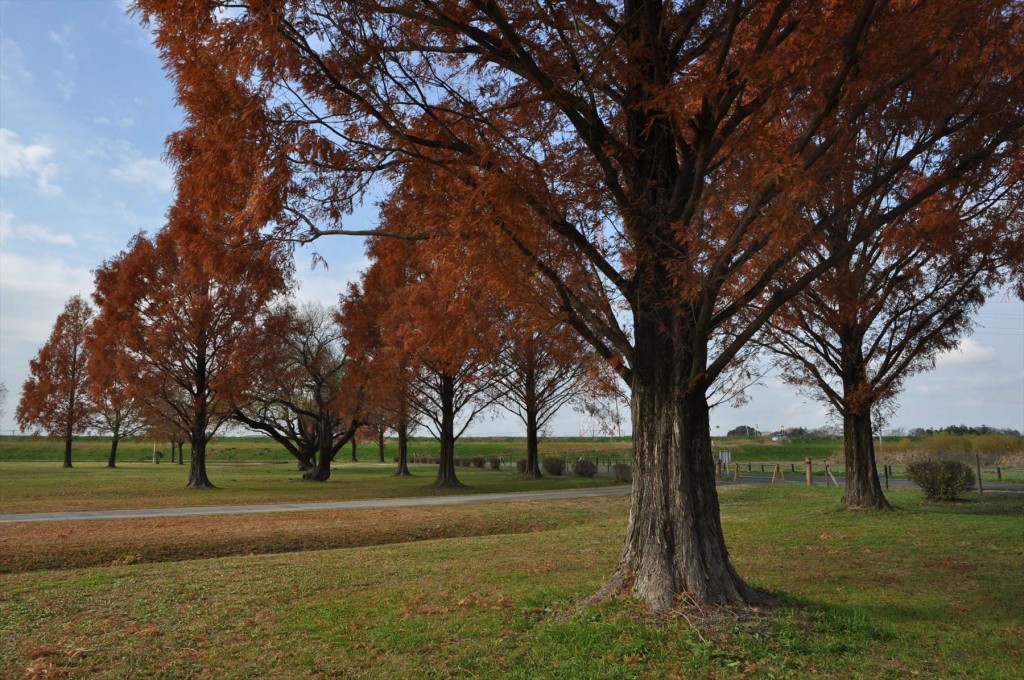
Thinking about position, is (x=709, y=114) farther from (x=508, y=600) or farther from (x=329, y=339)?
(x=329, y=339)

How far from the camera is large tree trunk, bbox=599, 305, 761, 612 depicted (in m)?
6.21

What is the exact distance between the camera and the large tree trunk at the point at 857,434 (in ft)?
50.5

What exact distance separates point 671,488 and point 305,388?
30.0 m

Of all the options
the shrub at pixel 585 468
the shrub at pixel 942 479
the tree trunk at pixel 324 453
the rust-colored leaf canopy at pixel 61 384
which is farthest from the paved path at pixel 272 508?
the rust-colored leaf canopy at pixel 61 384

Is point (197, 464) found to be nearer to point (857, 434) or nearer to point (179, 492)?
point (179, 492)

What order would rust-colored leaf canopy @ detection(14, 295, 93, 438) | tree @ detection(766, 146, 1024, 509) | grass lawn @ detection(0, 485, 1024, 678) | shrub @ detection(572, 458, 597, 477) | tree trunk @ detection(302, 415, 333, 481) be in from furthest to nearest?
rust-colored leaf canopy @ detection(14, 295, 93, 438) < shrub @ detection(572, 458, 597, 477) < tree trunk @ detection(302, 415, 333, 481) < tree @ detection(766, 146, 1024, 509) < grass lawn @ detection(0, 485, 1024, 678)

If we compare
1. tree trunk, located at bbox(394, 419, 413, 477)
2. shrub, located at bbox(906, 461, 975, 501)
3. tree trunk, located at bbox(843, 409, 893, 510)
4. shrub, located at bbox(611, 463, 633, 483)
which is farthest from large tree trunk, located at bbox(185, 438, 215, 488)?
shrub, located at bbox(906, 461, 975, 501)

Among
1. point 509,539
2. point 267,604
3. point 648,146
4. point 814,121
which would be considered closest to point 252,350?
point 509,539

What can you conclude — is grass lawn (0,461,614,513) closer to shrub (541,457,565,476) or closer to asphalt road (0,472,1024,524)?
asphalt road (0,472,1024,524)

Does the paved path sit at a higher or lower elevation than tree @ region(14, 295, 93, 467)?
lower

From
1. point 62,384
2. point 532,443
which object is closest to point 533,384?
point 532,443

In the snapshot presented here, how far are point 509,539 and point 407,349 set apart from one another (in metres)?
11.7

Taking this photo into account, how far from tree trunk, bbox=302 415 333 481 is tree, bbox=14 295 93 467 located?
19.9m

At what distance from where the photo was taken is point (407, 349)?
76.3 feet
